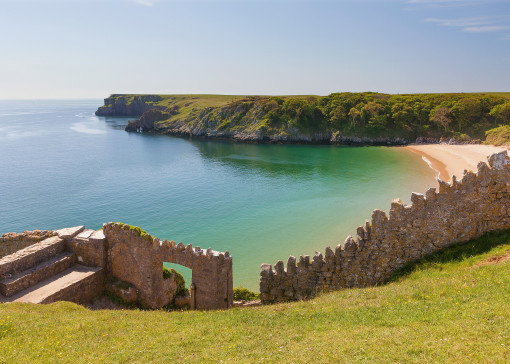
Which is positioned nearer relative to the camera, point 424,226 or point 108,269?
point 424,226

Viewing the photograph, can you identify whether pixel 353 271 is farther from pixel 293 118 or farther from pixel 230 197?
pixel 293 118

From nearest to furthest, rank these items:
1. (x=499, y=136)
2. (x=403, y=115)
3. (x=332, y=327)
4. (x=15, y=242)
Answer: (x=332, y=327) < (x=15, y=242) < (x=499, y=136) < (x=403, y=115)

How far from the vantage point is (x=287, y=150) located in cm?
10231

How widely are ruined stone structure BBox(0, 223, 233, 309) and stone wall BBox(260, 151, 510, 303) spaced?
6.25m

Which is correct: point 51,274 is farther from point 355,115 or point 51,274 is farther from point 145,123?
point 145,123

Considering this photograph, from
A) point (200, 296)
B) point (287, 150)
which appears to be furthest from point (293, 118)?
point (200, 296)

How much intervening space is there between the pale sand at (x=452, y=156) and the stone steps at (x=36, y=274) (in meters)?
57.6

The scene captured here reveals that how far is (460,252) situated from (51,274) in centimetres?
2153

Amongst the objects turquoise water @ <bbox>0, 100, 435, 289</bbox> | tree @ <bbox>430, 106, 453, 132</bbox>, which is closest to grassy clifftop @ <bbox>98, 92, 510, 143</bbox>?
tree @ <bbox>430, 106, 453, 132</bbox>

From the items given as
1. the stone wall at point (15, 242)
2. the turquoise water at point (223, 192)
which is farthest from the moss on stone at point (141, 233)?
the turquoise water at point (223, 192)

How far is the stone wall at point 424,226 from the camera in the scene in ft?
47.2

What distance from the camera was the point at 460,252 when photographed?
560 inches

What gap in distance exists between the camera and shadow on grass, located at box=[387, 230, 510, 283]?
14.0 meters

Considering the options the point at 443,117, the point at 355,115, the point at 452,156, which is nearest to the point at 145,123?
the point at 355,115
